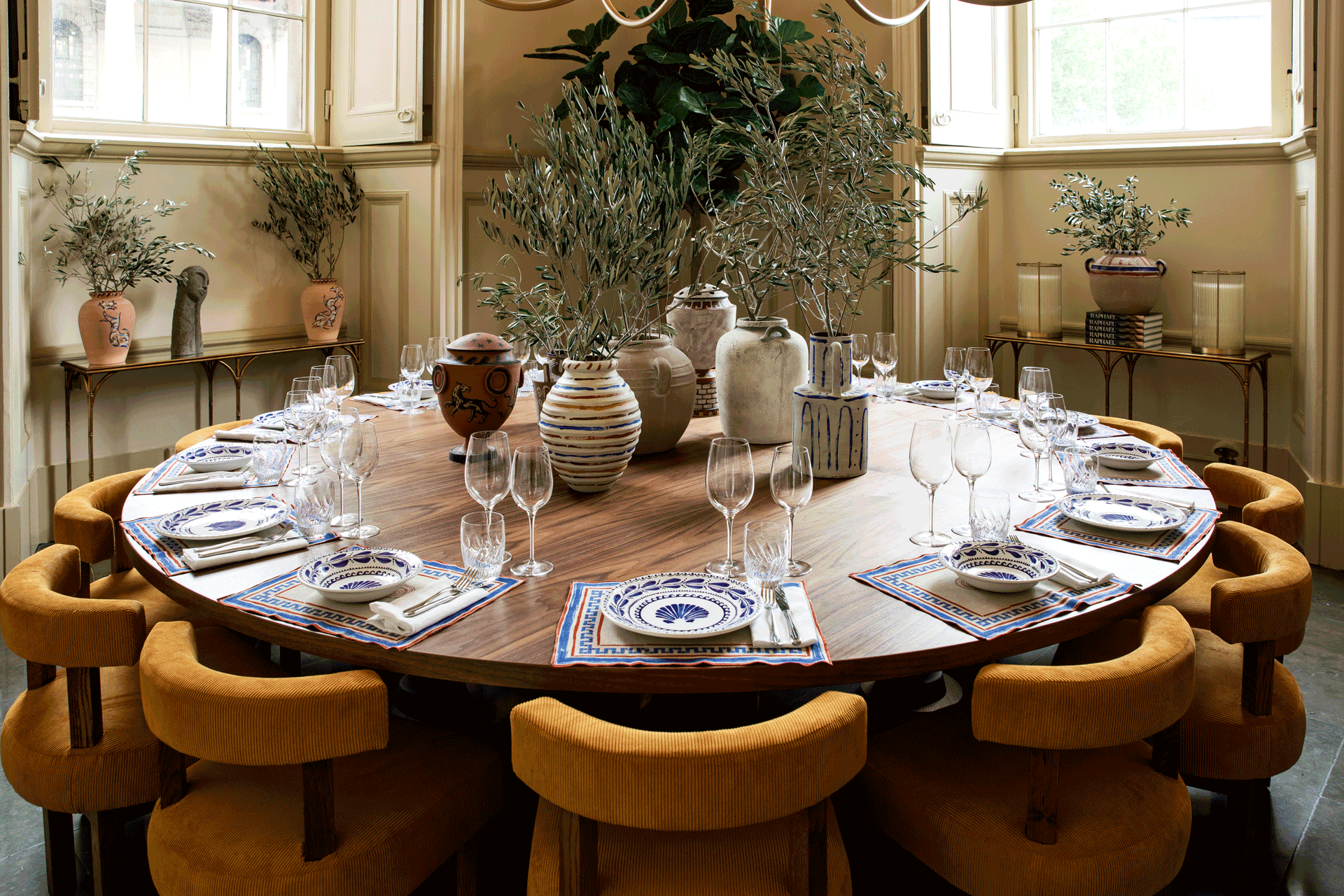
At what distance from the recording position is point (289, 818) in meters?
1.40

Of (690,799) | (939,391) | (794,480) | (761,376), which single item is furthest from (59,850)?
(939,391)

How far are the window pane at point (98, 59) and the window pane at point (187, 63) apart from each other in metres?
0.06

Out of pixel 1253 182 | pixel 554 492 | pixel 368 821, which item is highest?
pixel 1253 182

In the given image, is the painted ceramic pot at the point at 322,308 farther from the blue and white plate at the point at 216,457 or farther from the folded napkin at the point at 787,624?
the folded napkin at the point at 787,624

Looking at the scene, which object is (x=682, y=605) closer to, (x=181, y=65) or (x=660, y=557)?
(x=660, y=557)

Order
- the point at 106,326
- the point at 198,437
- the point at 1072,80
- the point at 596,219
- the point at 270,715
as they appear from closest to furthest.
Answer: the point at 270,715 < the point at 596,219 < the point at 198,437 < the point at 106,326 < the point at 1072,80

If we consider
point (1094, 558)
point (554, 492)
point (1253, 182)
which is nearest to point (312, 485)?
point (554, 492)

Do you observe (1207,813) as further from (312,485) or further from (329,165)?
(329,165)

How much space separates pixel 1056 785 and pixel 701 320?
162cm

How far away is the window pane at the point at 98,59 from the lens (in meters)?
4.00

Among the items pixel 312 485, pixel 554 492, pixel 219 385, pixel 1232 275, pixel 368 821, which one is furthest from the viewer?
pixel 219 385

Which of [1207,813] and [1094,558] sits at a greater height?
[1094,558]

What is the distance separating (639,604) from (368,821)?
46 centimetres

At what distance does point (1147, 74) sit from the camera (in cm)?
456
